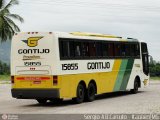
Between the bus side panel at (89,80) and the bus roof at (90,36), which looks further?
the bus roof at (90,36)

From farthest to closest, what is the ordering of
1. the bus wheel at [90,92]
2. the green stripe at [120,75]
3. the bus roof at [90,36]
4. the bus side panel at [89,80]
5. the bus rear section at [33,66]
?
the green stripe at [120,75], the bus wheel at [90,92], the bus roof at [90,36], the bus side panel at [89,80], the bus rear section at [33,66]

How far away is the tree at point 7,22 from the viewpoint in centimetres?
6094

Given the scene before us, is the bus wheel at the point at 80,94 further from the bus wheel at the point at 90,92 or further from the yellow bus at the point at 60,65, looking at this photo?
the bus wheel at the point at 90,92

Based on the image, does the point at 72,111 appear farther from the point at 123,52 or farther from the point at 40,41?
the point at 123,52

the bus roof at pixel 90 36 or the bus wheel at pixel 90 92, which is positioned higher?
the bus roof at pixel 90 36

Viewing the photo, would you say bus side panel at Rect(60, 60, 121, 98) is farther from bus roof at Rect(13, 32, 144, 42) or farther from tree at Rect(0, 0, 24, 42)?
tree at Rect(0, 0, 24, 42)

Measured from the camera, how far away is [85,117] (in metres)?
16.4

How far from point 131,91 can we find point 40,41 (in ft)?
30.2

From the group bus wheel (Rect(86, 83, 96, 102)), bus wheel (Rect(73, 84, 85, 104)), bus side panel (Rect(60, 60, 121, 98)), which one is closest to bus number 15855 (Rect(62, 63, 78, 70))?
bus side panel (Rect(60, 60, 121, 98))

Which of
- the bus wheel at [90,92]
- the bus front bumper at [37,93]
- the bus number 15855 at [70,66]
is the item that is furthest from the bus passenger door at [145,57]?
the bus front bumper at [37,93]

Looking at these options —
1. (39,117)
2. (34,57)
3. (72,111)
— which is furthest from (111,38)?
(39,117)

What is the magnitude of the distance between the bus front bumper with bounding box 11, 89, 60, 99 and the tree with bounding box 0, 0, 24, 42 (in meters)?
38.8

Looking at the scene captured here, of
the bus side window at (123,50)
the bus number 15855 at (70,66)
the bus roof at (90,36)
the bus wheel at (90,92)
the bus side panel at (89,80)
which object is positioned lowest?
the bus wheel at (90,92)

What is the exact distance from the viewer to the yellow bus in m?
21.5
